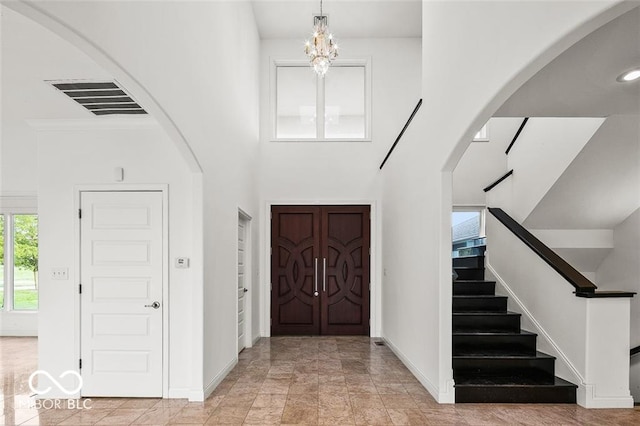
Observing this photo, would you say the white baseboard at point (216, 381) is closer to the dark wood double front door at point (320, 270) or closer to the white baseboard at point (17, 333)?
the dark wood double front door at point (320, 270)

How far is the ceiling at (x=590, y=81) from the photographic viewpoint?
263cm

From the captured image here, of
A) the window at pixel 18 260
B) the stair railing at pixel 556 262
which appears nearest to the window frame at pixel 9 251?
the window at pixel 18 260

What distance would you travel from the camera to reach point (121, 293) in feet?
14.4

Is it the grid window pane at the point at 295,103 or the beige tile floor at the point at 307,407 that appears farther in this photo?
the grid window pane at the point at 295,103

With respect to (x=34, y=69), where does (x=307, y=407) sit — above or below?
below

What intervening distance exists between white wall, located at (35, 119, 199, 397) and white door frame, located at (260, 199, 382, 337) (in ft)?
11.2

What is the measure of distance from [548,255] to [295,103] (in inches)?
199

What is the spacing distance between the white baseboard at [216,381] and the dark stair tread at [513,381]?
231cm

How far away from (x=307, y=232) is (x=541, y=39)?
18.9 feet

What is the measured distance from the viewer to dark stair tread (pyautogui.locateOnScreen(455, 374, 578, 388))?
13.6 ft

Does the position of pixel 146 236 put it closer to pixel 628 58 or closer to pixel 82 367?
→ pixel 82 367

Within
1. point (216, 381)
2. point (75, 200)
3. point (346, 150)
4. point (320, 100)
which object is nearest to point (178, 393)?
point (216, 381)

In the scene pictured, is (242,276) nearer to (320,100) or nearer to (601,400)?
(320,100)

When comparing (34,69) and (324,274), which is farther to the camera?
(324,274)
